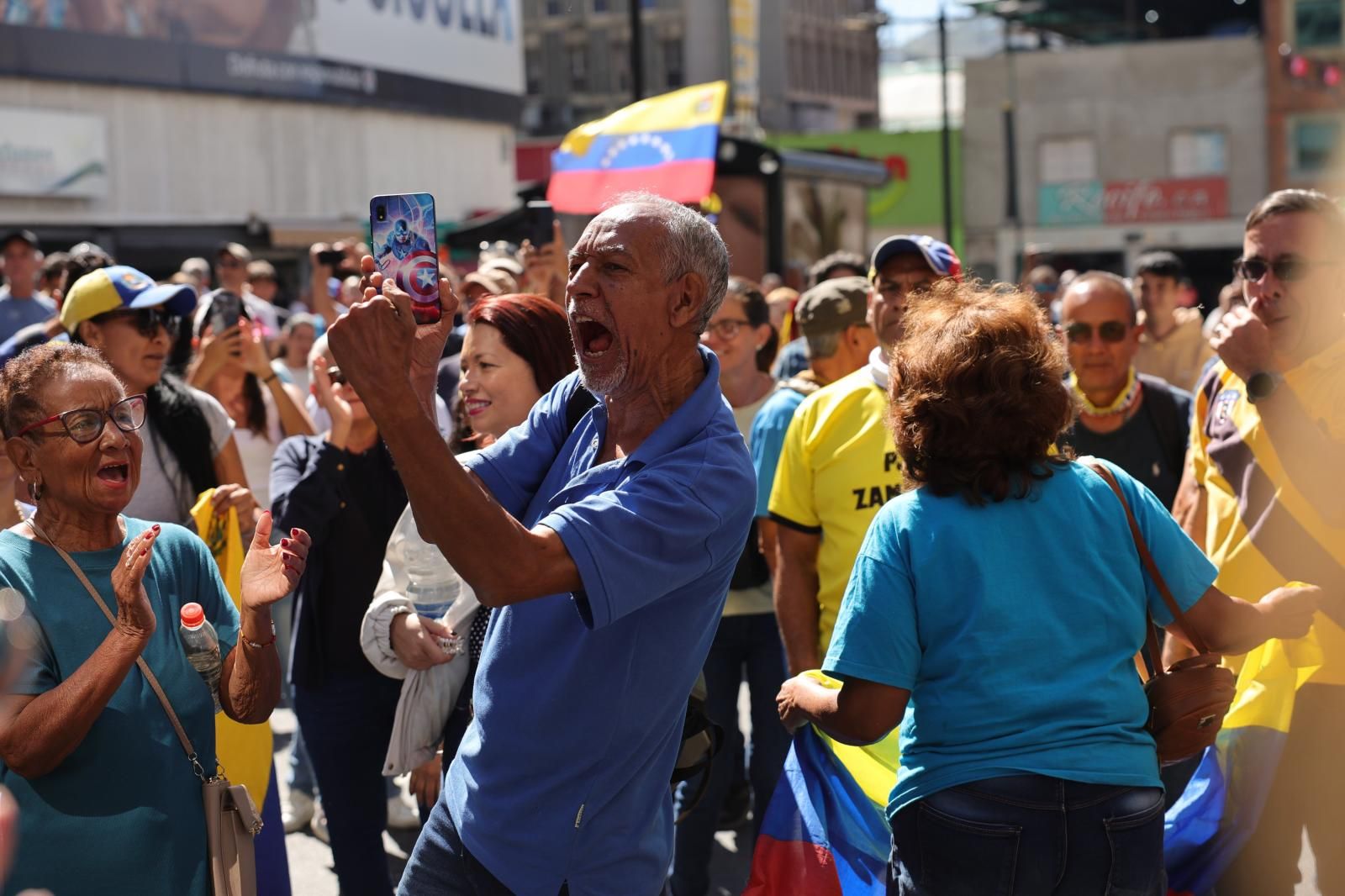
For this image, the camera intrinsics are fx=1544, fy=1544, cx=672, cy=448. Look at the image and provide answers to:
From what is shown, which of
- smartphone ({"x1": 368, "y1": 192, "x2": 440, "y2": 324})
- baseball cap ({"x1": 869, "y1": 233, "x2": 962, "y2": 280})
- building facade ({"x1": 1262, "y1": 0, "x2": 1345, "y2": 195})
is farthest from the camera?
building facade ({"x1": 1262, "y1": 0, "x2": 1345, "y2": 195})

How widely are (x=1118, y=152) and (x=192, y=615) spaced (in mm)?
45159

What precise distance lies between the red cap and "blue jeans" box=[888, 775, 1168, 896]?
1488 mm

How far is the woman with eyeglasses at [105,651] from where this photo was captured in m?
2.82

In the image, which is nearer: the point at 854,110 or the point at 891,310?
the point at 891,310

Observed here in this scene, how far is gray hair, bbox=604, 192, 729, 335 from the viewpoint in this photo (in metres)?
2.61

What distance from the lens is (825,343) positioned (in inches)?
216

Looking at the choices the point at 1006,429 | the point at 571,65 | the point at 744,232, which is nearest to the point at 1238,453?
the point at 1006,429

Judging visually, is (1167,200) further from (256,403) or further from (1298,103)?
(256,403)

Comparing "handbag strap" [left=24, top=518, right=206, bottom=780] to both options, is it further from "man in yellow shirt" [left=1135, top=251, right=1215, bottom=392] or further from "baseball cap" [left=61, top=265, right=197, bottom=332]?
"man in yellow shirt" [left=1135, top=251, right=1215, bottom=392]

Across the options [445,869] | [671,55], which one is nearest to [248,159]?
[671,55]

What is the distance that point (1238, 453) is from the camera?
12.9 ft

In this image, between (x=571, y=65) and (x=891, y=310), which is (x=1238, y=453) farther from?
(x=571, y=65)

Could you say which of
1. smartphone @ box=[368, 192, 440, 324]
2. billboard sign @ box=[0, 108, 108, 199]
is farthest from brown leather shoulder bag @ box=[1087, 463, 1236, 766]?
billboard sign @ box=[0, 108, 108, 199]

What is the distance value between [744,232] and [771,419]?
1002 cm
